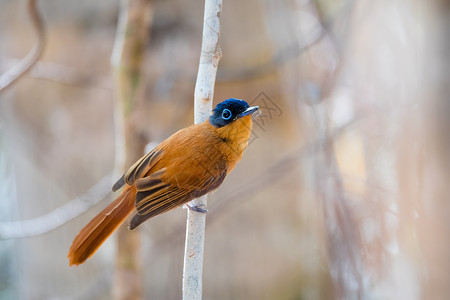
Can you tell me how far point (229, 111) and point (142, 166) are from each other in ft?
0.83

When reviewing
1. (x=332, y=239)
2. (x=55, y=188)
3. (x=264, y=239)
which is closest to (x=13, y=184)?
(x=55, y=188)

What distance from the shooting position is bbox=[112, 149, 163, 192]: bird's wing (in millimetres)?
947

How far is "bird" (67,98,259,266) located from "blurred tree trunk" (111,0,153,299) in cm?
64

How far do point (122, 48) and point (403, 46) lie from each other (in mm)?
979

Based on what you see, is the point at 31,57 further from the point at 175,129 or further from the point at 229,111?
the point at 175,129

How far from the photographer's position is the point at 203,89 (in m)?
0.77

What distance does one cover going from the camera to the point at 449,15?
26.8 inches

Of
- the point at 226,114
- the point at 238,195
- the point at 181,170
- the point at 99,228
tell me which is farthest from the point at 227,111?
the point at 238,195

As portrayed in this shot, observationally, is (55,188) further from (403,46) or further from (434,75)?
(434,75)

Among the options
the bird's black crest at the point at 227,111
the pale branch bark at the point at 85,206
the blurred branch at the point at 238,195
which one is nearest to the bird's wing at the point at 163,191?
the bird's black crest at the point at 227,111

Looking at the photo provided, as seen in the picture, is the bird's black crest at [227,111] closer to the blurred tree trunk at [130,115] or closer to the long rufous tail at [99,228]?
the long rufous tail at [99,228]

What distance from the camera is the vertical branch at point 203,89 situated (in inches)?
28.3

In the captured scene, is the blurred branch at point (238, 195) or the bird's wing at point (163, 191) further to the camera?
the blurred branch at point (238, 195)

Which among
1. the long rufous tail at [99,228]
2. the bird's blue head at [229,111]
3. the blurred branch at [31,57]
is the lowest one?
the long rufous tail at [99,228]
